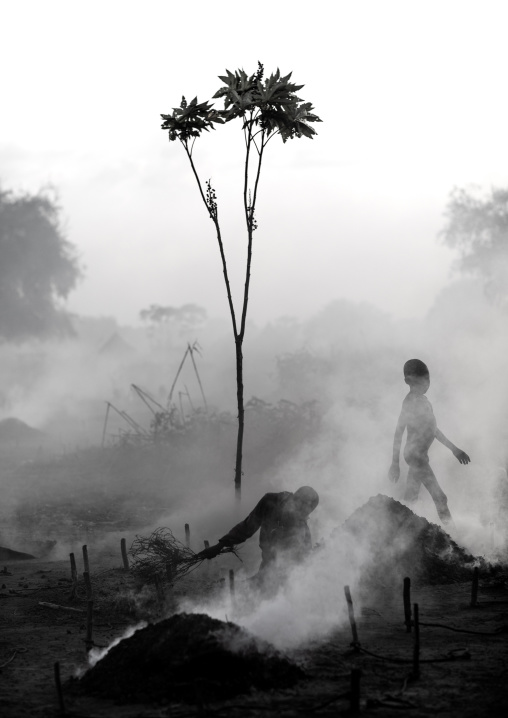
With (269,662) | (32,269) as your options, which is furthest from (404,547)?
(32,269)

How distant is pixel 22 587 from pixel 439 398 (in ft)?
36.9

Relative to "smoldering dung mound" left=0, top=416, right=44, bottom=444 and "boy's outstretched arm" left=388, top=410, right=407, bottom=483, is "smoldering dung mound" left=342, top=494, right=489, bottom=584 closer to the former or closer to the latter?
"boy's outstretched arm" left=388, top=410, right=407, bottom=483

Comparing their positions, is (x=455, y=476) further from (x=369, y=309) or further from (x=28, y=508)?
(x=369, y=309)

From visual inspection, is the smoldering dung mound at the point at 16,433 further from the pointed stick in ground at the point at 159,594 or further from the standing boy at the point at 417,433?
the pointed stick in ground at the point at 159,594

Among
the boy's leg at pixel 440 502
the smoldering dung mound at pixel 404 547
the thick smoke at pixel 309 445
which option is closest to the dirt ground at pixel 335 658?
the smoldering dung mound at pixel 404 547

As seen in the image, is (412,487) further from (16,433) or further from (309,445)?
(16,433)

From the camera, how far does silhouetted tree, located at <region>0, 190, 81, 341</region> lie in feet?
141

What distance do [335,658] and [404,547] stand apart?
10.8ft

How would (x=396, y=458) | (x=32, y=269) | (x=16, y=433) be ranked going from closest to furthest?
(x=396, y=458) < (x=16, y=433) < (x=32, y=269)

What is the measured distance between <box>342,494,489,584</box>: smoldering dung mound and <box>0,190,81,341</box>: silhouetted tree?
35.6 metres

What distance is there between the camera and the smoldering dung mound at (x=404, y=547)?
383 inches

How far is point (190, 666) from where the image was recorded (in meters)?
6.02

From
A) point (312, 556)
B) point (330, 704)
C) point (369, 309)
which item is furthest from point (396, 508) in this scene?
point (369, 309)

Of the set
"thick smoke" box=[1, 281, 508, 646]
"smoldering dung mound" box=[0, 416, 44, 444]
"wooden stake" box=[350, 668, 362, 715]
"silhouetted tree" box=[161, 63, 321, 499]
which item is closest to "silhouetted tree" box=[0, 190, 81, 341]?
"thick smoke" box=[1, 281, 508, 646]
